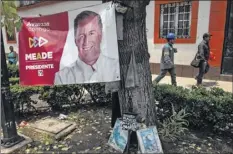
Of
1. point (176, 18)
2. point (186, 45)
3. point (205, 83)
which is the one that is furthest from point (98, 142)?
point (176, 18)

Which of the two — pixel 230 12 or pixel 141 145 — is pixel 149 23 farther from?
pixel 141 145

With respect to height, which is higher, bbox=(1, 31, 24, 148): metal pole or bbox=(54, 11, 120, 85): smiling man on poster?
bbox=(54, 11, 120, 85): smiling man on poster

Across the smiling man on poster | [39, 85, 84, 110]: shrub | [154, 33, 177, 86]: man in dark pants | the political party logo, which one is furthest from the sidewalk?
the political party logo

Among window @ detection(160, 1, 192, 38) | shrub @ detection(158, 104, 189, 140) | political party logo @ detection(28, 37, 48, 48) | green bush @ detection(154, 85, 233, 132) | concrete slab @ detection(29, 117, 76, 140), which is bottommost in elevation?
concrete slab @ detection(29, 117, 76, 140)

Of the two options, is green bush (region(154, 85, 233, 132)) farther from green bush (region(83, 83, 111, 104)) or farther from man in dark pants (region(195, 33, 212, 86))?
man in dark pants (region(195, 33, 212, 86))

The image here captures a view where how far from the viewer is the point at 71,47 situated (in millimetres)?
3020

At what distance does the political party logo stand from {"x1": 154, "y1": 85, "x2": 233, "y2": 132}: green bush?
2.10 metres

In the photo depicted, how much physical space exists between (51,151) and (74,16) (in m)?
1.91

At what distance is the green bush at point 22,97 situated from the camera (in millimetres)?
4445

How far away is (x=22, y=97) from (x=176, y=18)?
21.0 feet

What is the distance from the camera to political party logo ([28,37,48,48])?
3.10 meters

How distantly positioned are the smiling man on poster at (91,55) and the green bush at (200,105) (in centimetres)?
140

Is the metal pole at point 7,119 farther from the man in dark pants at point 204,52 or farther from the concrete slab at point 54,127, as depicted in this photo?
the man in dark pants at point 204,52

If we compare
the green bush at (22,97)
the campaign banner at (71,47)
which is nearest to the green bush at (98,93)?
the green bush at (22,97)
